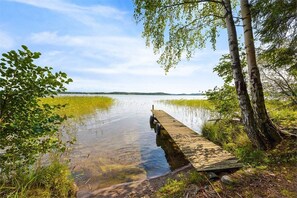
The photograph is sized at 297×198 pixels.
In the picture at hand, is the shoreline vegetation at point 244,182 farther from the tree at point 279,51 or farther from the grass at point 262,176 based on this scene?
the tree at point 279,51

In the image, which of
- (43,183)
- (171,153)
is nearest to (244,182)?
(43,183)

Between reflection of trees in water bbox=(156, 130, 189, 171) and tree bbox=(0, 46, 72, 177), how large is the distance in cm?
435

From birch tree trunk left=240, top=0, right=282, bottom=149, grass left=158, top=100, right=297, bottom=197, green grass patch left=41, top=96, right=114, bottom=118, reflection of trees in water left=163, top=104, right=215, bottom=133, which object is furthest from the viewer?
green grass patch left=41, top=96, right=114, bottom=118

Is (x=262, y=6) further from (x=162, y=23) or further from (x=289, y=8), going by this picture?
(x=162, y=23)

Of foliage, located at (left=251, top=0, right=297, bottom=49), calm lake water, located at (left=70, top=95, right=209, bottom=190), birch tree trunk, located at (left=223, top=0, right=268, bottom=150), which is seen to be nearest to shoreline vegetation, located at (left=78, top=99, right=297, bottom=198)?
birch tree trunk, located at (left=223, top=0, right=268, bottom=150)

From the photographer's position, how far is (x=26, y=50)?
8.11 ft

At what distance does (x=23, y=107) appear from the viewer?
112 inches

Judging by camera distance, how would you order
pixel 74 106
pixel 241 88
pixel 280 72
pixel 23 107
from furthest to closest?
1. pixel 74 106
2. pixel 280 72
3. pixel 241 88
4. pixel 23 107

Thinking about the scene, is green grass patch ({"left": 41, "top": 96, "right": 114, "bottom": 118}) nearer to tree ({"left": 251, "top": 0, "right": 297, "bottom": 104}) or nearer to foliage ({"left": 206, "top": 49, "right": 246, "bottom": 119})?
foliage ({"left": 206, "top": 49, "right": 246, "bottom": 119})

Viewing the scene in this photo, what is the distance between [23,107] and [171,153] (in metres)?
6.09

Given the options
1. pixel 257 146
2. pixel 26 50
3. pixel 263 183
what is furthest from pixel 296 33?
pixel 26 50

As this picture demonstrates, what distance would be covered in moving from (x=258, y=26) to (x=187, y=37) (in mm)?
2191

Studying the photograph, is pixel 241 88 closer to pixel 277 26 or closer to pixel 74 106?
pixel 277 26

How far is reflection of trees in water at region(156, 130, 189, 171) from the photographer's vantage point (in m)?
Result: 6.57
